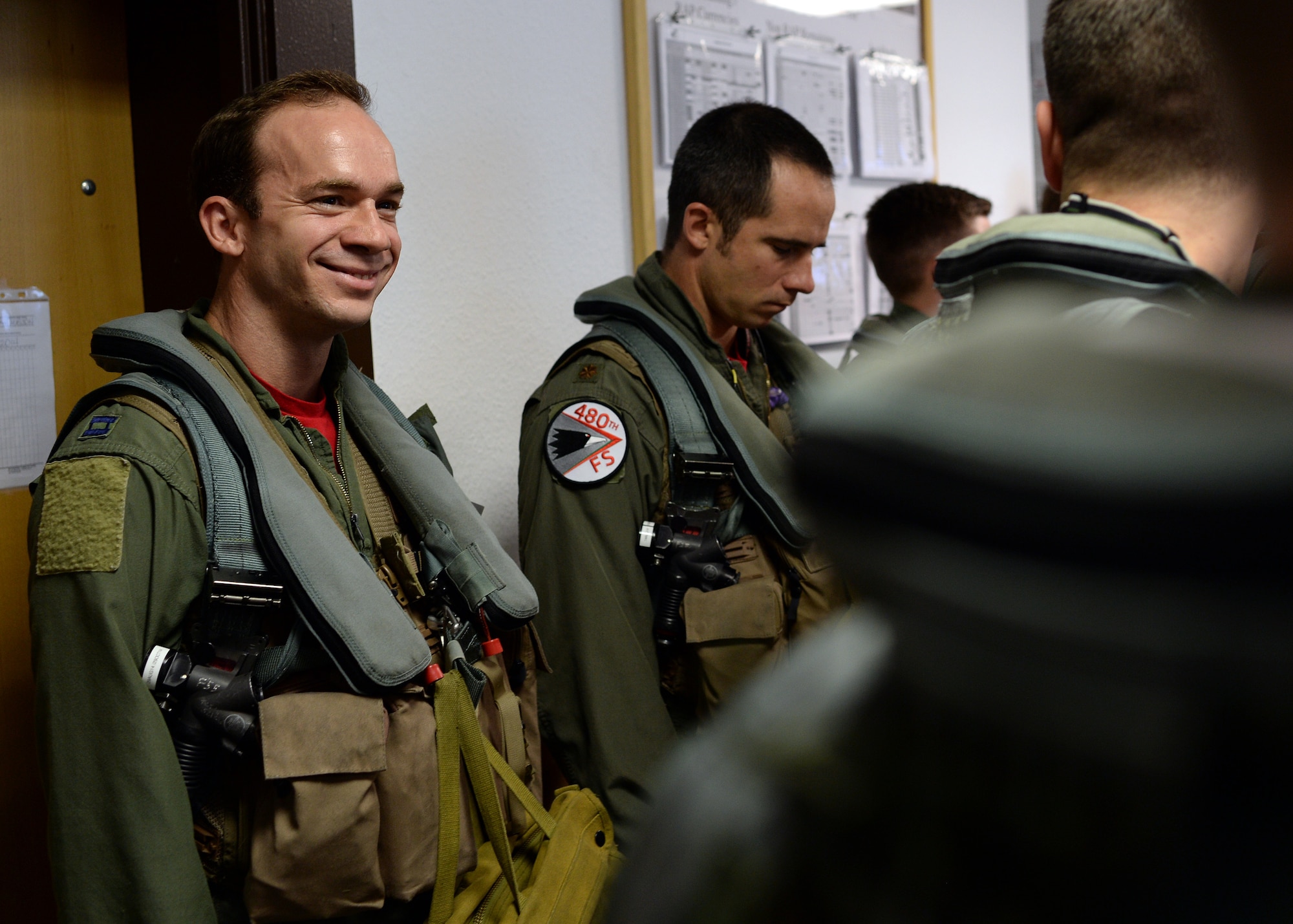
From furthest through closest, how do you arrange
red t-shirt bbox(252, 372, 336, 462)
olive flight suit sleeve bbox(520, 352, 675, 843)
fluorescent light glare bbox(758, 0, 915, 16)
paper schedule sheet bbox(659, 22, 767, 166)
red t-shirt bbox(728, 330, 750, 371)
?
fluorescent light glare bbox(758, 0, 915, 16) → paper schedule sheet bbox(659, 22, 767, 166) → red t-shirt bbox(728, 330, 750, 371) → olive flight suit sleeve bbox(520, 352, 675, 843) → red t-shirt bbox(252, 372, 336, 462)

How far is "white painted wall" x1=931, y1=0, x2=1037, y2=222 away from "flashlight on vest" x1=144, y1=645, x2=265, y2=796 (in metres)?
3.07

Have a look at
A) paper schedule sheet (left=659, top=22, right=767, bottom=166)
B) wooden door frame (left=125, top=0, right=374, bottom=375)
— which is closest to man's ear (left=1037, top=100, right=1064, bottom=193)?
wooden door frame (left=125, top=0, right=374, bottom=375)

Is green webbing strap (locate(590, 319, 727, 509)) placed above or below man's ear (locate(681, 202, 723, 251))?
below

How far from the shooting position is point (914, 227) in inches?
110

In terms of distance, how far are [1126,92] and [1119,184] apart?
0.09 m

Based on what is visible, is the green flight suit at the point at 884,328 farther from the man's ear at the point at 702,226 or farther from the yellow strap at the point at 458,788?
the yellow strap at the point at 458,788

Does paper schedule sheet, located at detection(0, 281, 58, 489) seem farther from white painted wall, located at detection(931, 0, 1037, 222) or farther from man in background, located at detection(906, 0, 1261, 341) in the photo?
white painted wall, located at detection(931, 0, 1037, 222)

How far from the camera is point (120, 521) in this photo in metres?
1.11

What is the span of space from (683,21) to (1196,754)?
2557 millimetres

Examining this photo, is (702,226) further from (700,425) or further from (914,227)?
(914,227)

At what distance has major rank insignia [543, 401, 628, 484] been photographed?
161 centimetres

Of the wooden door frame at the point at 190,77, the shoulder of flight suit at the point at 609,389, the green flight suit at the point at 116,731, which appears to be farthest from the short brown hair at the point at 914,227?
the green flight suit at the point at 116,731

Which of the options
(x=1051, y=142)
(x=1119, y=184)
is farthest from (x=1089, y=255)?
Result: (x=1051, y=142)

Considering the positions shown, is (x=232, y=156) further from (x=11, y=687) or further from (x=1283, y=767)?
(x=1283, y=767)
